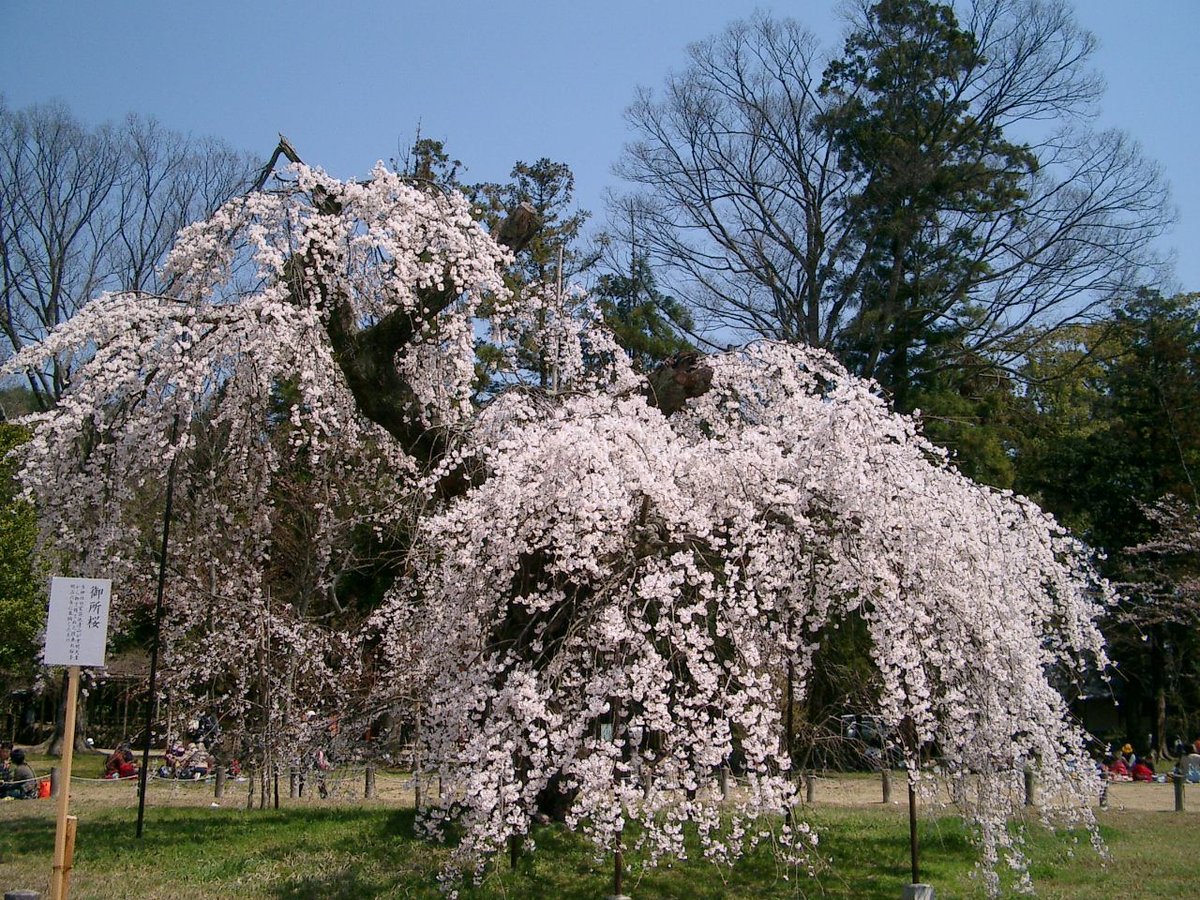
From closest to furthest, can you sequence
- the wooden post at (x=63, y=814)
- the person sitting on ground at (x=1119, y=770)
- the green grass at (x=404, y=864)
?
1. the wooden post at (x=63, y=814)
2. the green grass at (x=404, y=864)
3. the person sitting on ground at (x=1119, y=770)

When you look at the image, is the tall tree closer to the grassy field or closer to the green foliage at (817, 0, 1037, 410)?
the green foliage at (817, 0, 1037, 410)

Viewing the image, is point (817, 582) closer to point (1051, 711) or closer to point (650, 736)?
point (650, 736)

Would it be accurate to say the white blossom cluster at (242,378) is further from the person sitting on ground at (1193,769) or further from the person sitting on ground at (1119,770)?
the person sitting on ground at (1193,769)

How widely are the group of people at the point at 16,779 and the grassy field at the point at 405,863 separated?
2.79m

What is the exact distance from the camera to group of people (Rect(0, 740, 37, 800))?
1199 centimetres

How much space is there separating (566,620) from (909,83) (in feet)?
58.9

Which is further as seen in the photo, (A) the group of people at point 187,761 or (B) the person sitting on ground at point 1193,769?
(B) the person sitting on ground at point 1193,769

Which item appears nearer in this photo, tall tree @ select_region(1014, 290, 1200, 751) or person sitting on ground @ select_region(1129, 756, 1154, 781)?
person sitting on ground @ select_region(1129, 756, 1154, 781)

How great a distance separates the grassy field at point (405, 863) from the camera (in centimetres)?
659

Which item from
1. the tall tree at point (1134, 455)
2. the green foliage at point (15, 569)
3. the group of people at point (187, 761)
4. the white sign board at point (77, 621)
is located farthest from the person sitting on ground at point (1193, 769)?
the green foliage at point (15, 569)

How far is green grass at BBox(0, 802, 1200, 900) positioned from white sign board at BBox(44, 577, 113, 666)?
1746 millimetres

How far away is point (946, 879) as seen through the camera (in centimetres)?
755

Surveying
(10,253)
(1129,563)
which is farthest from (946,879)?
(10,253)

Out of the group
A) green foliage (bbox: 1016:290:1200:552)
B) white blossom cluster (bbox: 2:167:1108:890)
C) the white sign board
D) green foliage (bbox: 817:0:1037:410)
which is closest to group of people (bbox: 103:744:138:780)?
white blossom cluster (bbox: 2:167:1108:890)
